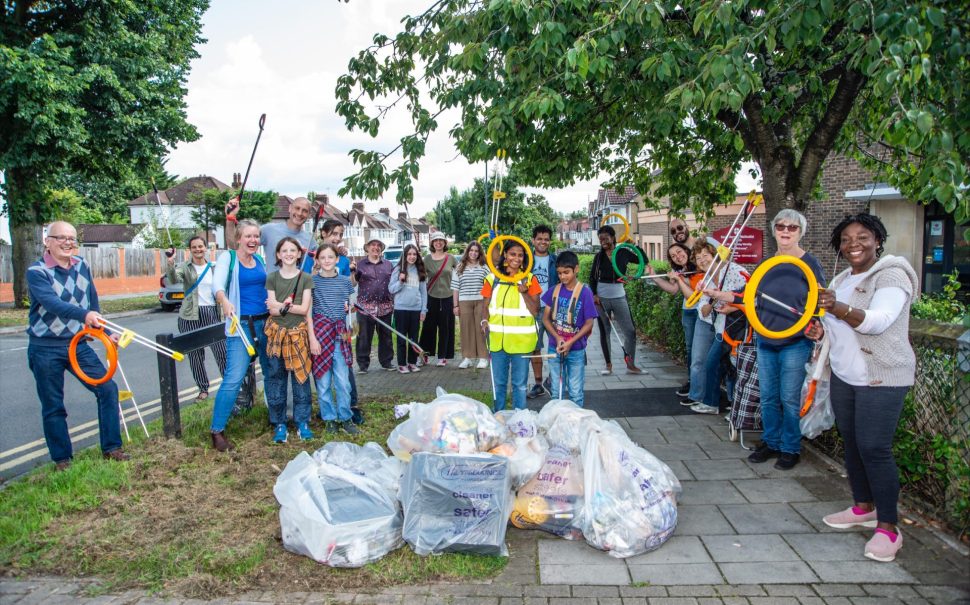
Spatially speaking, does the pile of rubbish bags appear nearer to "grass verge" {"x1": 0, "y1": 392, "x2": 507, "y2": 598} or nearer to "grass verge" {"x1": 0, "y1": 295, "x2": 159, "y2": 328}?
"grass verge" {"x1": 0, "y1": 392, "x2": 507, "y2": 598}

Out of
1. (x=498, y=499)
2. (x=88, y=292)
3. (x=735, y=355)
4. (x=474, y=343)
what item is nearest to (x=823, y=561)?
(x=498, y=499)

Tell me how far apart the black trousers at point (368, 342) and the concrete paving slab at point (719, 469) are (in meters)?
5.25

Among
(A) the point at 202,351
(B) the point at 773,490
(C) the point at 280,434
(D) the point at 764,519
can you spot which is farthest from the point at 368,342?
(D) the point at 764,519

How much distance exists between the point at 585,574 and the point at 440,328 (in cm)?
646

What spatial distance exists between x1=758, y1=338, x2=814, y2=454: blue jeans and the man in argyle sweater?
499 centimetres

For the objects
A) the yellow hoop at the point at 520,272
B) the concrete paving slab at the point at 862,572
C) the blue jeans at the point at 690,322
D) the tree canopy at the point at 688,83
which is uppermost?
the tree canopy at the point at 688,83

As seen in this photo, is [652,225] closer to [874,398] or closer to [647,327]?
[647,327]

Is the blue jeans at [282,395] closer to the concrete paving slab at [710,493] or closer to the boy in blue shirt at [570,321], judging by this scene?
the boy in blue shirt at [570,321]

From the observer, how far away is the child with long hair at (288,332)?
5484mm

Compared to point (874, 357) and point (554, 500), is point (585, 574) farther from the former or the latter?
point (874, 357)

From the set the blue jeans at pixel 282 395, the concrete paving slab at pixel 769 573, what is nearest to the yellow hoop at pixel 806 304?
the concrete paving slab at pixel 769 573

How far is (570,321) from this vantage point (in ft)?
18.9

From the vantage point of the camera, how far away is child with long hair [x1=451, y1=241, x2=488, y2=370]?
29.6 ft

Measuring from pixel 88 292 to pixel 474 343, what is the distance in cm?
507
